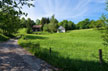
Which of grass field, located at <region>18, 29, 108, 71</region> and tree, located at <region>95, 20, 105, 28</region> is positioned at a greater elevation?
tree, located at <region>95, 20, 105, 28</region>

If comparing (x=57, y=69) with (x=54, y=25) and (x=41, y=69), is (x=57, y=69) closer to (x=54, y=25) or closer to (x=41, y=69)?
(x=41, y=69)

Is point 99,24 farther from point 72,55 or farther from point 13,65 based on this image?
point 13,65

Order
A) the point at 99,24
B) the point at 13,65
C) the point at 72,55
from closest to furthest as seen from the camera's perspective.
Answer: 1. the point at 13,65
2. the point at 99,24
3. the point at 72,55

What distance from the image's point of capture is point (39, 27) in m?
84.2

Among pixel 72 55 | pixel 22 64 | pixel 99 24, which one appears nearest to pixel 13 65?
pixel 22 64

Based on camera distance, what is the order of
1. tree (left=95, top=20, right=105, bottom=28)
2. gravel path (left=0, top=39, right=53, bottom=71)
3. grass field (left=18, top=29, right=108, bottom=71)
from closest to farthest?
gravel path (left=0, top=39, right=53, bottom=71)
grass field (left=18, top=29, right=108, bottom=71)
tree (left=95, top=20, right=105, bottom=28)

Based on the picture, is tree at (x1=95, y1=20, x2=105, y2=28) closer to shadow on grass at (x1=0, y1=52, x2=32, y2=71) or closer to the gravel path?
the gravel path

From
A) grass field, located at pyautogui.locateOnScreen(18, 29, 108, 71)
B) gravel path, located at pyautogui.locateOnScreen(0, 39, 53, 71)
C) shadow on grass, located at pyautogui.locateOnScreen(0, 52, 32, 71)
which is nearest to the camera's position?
shadow on grass, located at pyautogui.locateOnScreen(0, 52, 32, 71)

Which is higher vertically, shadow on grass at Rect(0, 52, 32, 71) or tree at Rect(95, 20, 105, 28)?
tree at Rect(95, 20, 105, 28)

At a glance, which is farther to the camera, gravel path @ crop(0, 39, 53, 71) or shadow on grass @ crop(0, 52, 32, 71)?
gravel path @ crop(0, 39, 53, 71)

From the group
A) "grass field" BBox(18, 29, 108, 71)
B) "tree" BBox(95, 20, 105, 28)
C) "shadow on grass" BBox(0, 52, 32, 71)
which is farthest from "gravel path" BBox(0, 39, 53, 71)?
"tree" BBox(95, 20, 105, 28)

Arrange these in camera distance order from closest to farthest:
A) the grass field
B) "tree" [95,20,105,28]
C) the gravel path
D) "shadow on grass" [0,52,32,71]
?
"shadow on grass" [0,52,32,71] → the gravel path → the grass field → "tree" [95,20,105,28]

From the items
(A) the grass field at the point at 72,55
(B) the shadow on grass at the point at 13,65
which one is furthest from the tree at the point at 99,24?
(B) the shadow on grass at the point at 13,65

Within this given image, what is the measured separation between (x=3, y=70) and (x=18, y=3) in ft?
15.3
